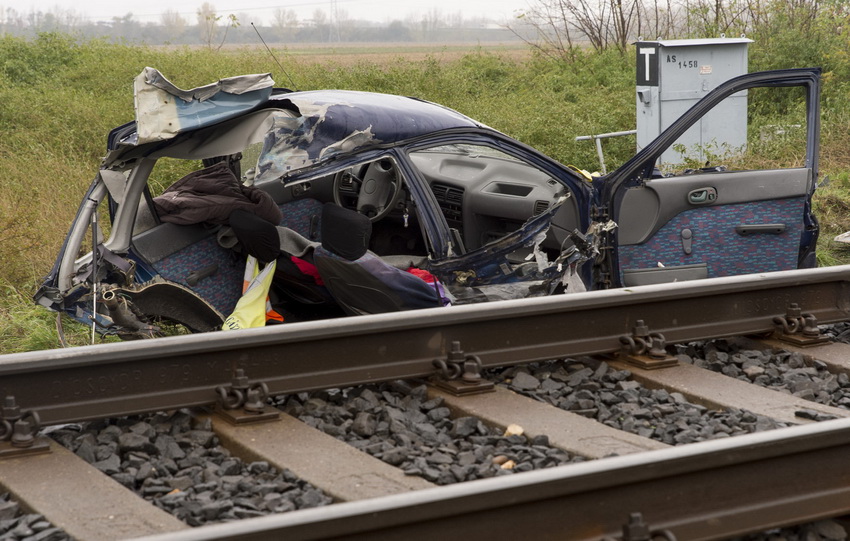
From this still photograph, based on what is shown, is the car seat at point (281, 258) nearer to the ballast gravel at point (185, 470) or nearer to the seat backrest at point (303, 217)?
the seat backrest at point (303, 217)

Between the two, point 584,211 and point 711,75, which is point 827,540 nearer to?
point 584,211

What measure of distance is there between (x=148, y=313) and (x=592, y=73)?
1643cm

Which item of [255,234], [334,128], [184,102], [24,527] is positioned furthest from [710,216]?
[24,527]

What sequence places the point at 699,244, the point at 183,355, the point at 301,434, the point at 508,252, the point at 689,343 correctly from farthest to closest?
1. the point at 699,244
2. the point at 508,252
3. the point at 689,343
4. the point at 183,355
5. the point at 301,434

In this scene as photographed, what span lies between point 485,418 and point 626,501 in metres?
1.17

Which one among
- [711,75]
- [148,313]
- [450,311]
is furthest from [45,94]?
[450,311]

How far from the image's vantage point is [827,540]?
3.47 metres

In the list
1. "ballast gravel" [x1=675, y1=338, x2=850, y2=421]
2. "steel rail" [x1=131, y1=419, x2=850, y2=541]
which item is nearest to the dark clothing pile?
"ballast gravel" [x1=675, y1=338, x2=850, y2=421]

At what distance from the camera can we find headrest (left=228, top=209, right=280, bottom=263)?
641 cm

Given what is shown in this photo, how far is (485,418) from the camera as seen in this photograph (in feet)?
14.0

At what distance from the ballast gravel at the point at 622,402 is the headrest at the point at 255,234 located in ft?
6.93

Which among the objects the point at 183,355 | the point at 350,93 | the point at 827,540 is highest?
the point at 350,93

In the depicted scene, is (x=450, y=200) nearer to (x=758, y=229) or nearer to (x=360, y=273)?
(x=360, y=273)

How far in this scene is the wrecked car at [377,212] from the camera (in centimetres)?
612
